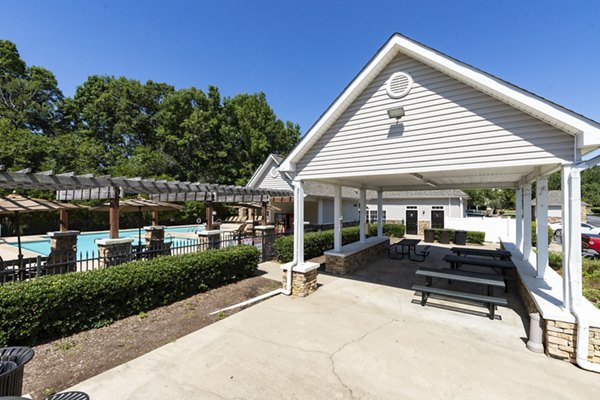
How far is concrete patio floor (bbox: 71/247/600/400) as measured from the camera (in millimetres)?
3326

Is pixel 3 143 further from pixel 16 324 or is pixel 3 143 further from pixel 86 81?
pixel 16 324

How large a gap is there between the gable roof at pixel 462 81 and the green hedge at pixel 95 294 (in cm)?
372

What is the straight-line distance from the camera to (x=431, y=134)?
18.2 ft

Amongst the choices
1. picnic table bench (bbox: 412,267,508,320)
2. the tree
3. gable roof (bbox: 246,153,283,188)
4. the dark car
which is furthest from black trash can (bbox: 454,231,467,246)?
the tree

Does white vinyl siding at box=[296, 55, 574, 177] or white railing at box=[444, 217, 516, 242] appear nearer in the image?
white vinyl siding at box=[296, 55, 574, 177]

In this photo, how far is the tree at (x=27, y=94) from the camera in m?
26.2

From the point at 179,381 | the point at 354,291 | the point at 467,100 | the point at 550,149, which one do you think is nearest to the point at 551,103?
the point at 550,149

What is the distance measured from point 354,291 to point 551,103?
582 cm

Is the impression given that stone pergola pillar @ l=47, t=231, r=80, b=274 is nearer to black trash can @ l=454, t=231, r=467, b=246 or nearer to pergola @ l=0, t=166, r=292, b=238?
pergola @ l=0, t=166, r=292, b=238

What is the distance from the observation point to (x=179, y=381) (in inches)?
137

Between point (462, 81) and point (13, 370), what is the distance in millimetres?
7529

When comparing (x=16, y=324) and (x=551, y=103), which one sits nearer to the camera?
(x=16, y=324)

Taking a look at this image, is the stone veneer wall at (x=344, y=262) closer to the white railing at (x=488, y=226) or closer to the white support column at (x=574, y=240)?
the white support column at (x=574, y=240)

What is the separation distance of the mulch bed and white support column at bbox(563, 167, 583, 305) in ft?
20.4
